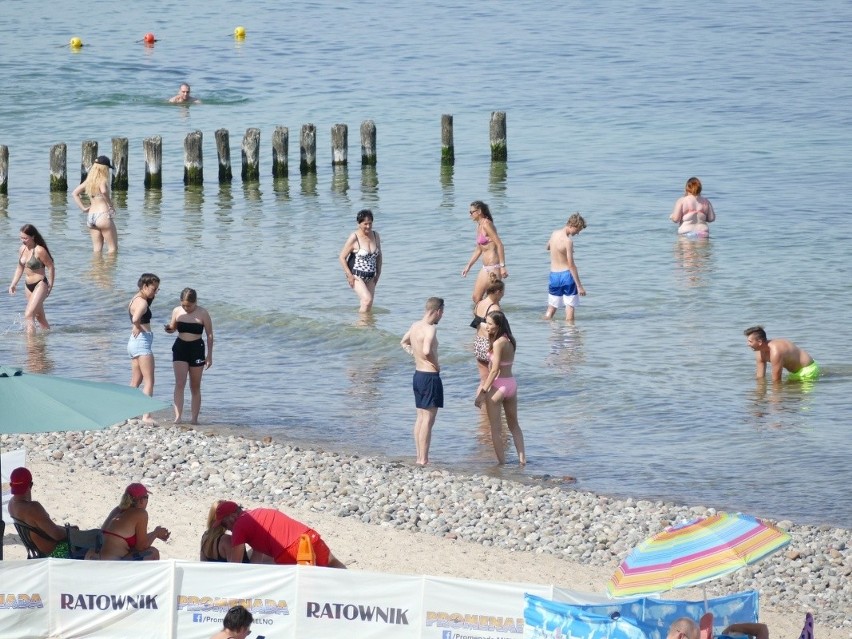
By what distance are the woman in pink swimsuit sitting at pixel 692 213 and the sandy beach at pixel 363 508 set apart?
10712 mm

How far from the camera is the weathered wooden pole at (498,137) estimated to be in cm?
2933

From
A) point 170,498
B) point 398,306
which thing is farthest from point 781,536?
point 398,306

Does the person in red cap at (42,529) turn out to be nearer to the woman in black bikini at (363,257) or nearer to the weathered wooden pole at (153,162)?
the woman in black bikini at (363,257)

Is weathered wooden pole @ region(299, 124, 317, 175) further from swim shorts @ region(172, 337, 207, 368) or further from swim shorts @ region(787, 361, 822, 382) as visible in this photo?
swim shorts @ region(172, 337, 207, 368)

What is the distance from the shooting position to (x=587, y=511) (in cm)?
1052

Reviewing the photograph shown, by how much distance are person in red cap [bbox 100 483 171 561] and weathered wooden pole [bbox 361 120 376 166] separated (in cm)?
2081

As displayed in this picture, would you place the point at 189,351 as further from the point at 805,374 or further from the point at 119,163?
the point at 119,163

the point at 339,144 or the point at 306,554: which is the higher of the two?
the point at 339,144

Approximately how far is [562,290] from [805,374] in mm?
3184

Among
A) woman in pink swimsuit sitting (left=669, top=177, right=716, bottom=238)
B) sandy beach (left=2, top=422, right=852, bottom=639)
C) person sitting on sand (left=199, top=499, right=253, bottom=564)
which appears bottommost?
sandy beach (left=2, top=422, right=852, bottom=639)

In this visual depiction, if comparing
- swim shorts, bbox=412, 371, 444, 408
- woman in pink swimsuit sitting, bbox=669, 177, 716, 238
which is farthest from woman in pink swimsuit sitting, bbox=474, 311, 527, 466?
woman in pink swimsuit sitting, bbox=669, 177, 716, 238

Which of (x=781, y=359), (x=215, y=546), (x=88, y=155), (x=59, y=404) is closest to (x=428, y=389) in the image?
(x=215, y=546)

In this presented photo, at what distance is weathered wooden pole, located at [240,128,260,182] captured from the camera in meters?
27.3

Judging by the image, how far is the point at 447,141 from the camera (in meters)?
29.1
